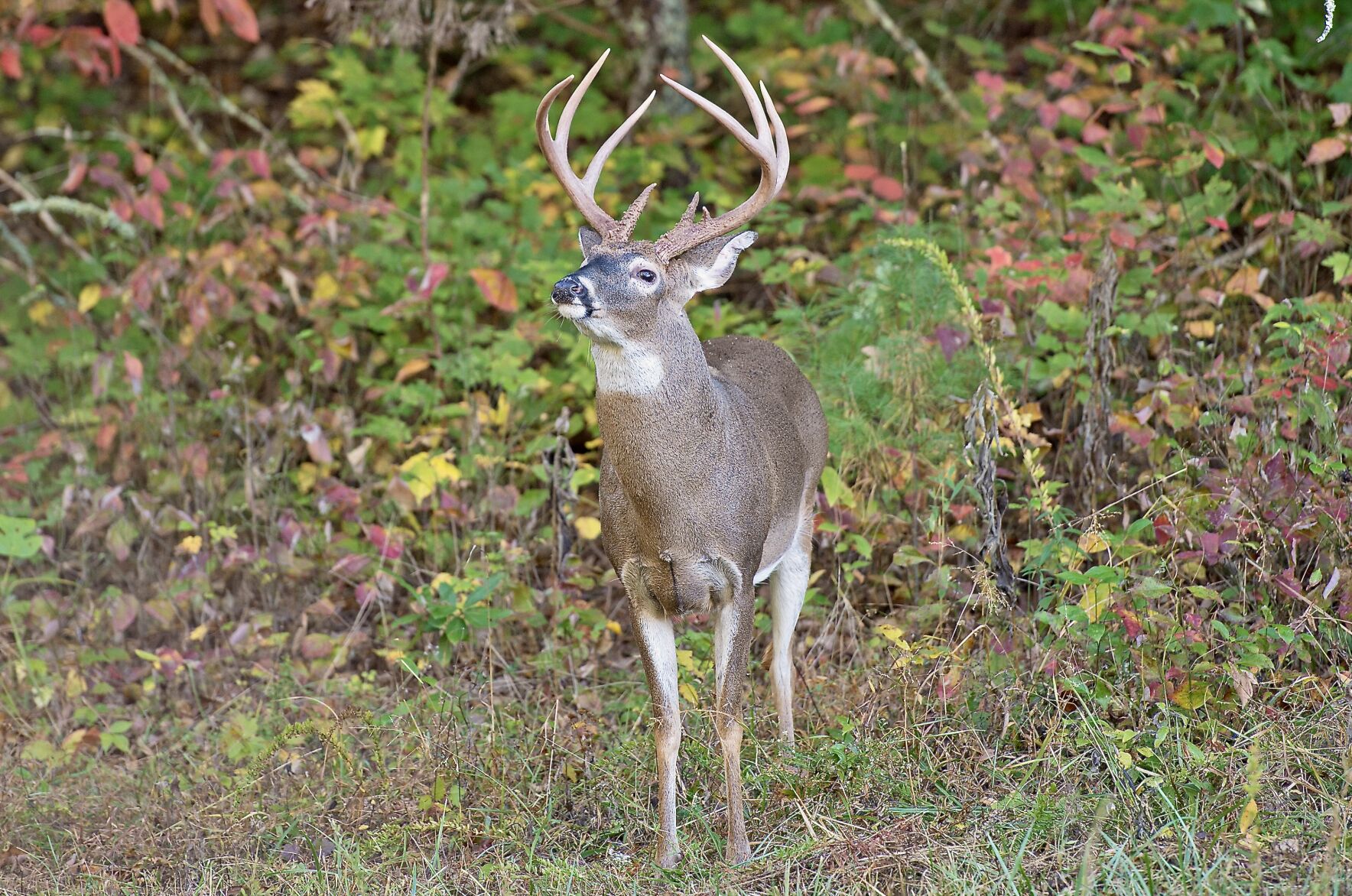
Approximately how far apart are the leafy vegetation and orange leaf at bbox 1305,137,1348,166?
16mm

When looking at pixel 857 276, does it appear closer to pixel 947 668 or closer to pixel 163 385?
pixel 947 668

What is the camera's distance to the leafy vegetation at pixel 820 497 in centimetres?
430

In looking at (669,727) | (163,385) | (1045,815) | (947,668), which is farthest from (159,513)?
(1045,815)

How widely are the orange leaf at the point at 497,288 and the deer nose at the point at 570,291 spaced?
2527 millimetres

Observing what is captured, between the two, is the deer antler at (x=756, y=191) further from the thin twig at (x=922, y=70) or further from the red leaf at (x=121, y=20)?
the thin twig at (x=922, y=70)

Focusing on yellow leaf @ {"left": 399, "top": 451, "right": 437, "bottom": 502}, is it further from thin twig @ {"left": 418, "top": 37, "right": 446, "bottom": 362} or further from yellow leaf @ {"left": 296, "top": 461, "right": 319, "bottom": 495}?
thin twig @ {"left": 418, "top": 37, "right": 446, "bottom": 362}

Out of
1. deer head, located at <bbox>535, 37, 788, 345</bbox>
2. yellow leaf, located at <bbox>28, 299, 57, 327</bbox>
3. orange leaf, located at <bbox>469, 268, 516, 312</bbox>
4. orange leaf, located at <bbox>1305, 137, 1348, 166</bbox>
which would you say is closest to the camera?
deer head, located at <bbox>535, 37, 788, 345</bbox>

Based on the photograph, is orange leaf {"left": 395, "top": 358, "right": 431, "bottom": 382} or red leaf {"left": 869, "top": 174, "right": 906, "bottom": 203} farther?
red leaf {"left": 869, "top": 174, "right": 906, "bottom": 203}

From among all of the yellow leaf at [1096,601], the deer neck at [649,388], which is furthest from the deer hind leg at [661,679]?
the yellow leaf at [1096,601]

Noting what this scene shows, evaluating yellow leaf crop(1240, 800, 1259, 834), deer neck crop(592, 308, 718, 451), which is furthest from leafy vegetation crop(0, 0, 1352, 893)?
deer neck crop(592, 308, 718, 451)

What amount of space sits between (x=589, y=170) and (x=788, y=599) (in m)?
1.52

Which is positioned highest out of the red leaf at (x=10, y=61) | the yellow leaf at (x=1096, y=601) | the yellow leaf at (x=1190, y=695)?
the red leaf at (x=10, y=61)

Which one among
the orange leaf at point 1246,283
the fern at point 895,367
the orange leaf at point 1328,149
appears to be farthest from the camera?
the orange leaf at point 1328,149

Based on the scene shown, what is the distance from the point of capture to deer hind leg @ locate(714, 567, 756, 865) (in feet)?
13.9
